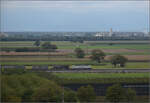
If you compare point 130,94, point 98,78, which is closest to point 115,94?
point 130,94

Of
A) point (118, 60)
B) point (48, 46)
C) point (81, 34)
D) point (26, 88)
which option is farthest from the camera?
point (118, 60)

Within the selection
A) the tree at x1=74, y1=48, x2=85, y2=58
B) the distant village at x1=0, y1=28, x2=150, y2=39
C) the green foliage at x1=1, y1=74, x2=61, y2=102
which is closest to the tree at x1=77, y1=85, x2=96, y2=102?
the green foliage at x1=1, y1=74, x2=61, y2=102

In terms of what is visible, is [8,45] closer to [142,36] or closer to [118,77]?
[118,77]

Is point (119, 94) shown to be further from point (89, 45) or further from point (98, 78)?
point (89, 45)

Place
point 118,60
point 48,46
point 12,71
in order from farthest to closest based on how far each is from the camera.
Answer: point 118,60 → point 48,46 → point 12,71

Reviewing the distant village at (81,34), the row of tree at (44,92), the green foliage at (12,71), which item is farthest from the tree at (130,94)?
the green foliage at (12,71)

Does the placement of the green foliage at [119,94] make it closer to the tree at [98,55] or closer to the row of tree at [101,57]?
the row of tree at [101,57]

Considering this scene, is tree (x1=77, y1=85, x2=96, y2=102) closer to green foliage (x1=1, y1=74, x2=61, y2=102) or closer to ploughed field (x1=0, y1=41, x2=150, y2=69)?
green foliage (x1=1, y1=74, x2=61, y2=102)
